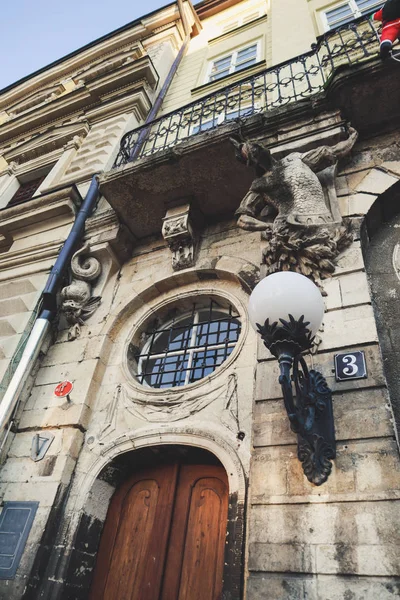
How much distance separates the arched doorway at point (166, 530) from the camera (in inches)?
130

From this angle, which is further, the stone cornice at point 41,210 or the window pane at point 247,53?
the window pane at point 247,53

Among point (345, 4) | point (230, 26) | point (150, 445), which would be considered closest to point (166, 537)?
point (150, 445)

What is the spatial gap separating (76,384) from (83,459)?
35.1 inches

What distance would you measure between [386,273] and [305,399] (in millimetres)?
1798

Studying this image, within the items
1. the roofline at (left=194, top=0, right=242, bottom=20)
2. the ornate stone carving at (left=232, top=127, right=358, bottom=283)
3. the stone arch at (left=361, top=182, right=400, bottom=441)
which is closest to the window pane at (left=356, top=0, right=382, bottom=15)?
the roofline at (left=194, top=0, right=242, bottom=20)

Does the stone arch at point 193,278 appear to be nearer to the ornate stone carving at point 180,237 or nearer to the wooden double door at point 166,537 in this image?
the ornate stone carving at point 180,237

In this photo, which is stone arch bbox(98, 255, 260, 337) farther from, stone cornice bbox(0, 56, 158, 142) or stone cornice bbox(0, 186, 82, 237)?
stone cornice bbox(0, 56, 158, 142)

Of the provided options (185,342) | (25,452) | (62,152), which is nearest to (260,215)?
(185,342)

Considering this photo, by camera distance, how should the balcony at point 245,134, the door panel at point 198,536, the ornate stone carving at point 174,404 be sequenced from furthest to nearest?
the balcony at point 245,134
the ornate stone carving at point 174,404
the door panel at point 198,536

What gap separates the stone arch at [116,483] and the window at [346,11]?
928 cm

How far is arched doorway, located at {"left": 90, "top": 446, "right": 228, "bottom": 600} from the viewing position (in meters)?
3.30

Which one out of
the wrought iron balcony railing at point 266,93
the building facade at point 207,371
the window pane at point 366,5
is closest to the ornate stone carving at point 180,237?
the building facade at point 207,371

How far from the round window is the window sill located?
5973 mm

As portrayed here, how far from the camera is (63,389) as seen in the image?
453 centimetres
